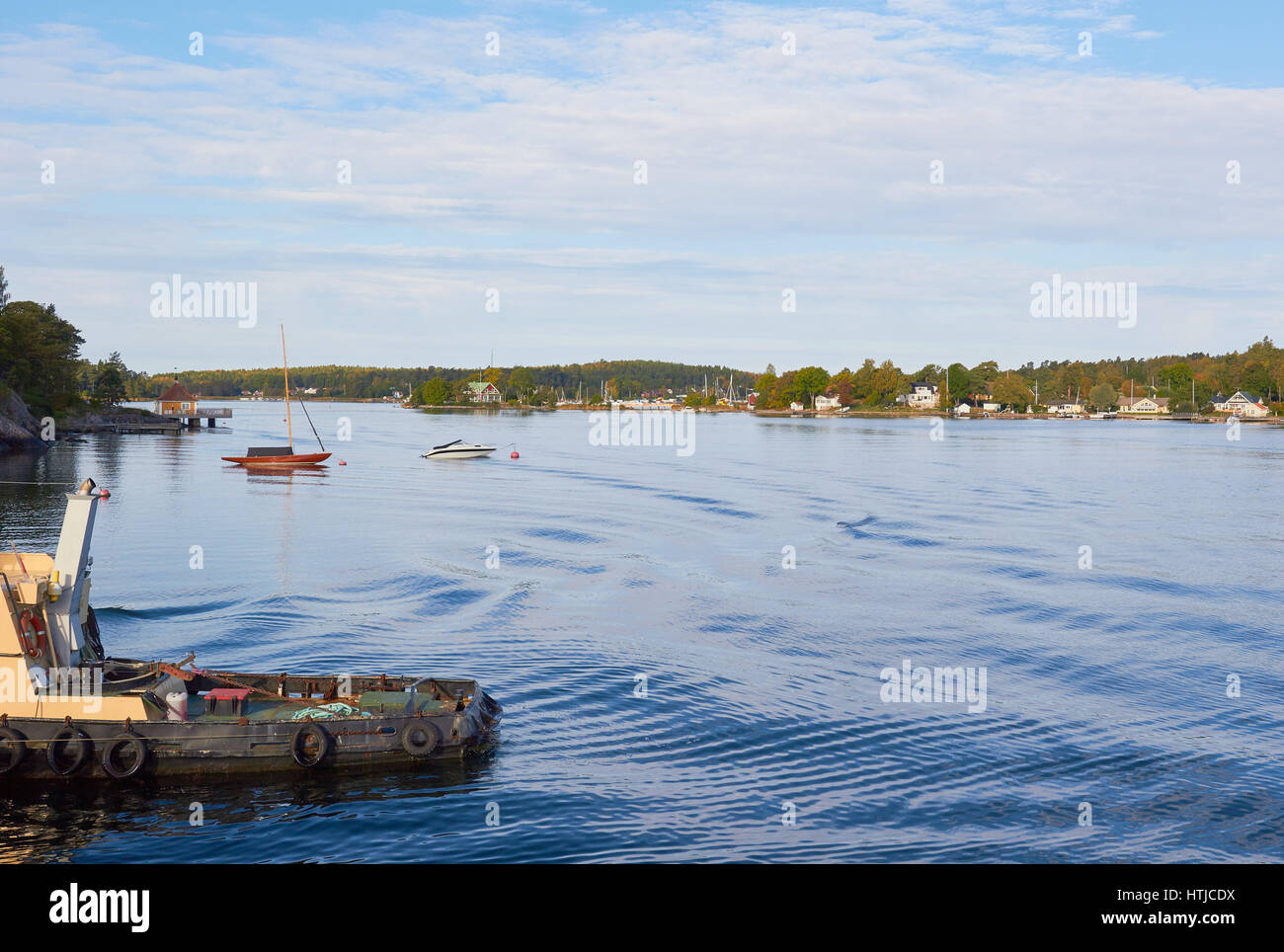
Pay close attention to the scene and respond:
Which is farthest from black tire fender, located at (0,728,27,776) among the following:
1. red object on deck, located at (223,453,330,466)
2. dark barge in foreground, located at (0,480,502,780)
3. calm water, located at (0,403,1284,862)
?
red object on deck, located at (223,453,330,466)

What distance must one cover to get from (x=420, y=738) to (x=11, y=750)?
9198 millimetres

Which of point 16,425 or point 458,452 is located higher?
point 16,425

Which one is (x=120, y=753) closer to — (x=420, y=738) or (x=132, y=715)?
(x=132, y=715)

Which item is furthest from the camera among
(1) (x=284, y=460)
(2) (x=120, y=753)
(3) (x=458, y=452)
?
(3) (x=458, y=452)

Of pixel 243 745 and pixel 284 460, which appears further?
pixel 284 460

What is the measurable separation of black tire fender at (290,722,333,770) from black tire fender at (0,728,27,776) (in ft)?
19.7

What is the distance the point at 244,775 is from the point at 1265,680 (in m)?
32.6

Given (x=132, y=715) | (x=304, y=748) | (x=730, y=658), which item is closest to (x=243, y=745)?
(x=304, y=748)

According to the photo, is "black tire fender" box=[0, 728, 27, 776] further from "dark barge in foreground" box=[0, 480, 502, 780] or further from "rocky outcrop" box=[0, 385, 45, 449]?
"rocky outcrop" box=[0, 385, 45, 449]

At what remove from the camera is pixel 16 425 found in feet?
428

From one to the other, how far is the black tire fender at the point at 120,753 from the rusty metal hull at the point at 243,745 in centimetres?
5

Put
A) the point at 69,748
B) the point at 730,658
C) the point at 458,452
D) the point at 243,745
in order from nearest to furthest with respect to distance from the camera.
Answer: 1. the point at 69,748
2. the point at 243,745
3. the point at 730,658
4. the point at 458,452

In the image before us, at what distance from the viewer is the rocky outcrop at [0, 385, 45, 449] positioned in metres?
126
